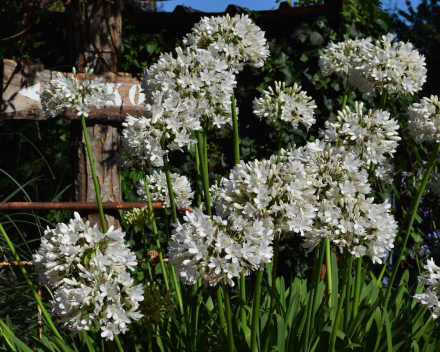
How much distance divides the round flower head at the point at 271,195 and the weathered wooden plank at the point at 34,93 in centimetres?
210

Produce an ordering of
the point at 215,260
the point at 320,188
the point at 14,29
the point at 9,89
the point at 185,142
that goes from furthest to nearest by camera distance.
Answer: the point at 14,29 < the point at 9,89 < the point at 185,142 < the point at 320,188 < the point at 215,260

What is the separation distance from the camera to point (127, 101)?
339 cm

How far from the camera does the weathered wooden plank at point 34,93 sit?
10.8ft

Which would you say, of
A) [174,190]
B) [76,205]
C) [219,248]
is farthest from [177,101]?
[76,205]

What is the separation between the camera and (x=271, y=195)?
138 centimetres

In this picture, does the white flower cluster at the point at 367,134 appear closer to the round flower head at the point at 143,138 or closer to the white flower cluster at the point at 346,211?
the white flower cluster at the point at 346,211

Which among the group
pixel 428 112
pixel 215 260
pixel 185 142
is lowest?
pixel 215 260

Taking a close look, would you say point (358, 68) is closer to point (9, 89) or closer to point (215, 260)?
point (215, 260)

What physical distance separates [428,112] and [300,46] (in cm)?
269

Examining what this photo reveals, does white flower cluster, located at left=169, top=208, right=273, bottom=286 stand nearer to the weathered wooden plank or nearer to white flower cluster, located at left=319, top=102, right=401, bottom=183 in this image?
white flower cluster, located at left=319, top=102, right=401, bottom=183

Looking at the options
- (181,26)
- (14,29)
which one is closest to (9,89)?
(14,29)

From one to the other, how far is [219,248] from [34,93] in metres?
2.75

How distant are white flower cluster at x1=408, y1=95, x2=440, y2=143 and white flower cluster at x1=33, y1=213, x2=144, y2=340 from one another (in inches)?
57.7

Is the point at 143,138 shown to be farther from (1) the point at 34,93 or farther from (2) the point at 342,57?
(1) the point at 34,93
